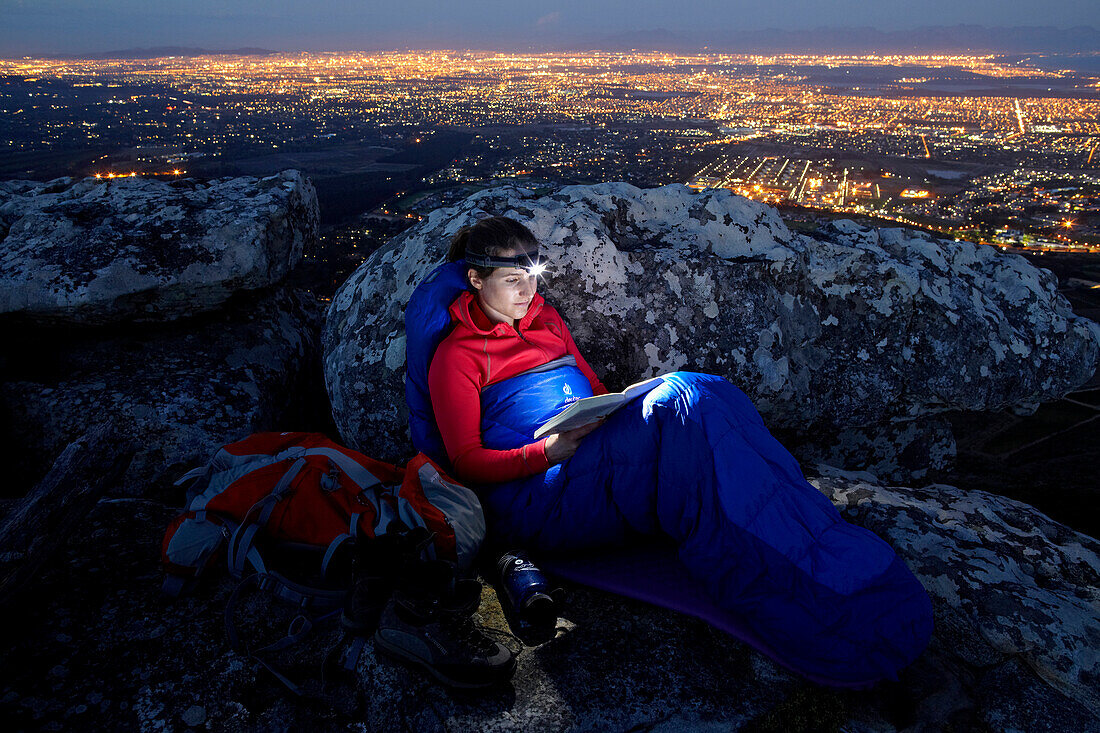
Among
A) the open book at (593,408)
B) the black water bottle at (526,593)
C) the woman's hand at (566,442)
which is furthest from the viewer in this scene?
the woman's hand at (566,442)

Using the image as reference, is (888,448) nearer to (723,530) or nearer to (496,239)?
(723,530)

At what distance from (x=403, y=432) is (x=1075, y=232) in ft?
171

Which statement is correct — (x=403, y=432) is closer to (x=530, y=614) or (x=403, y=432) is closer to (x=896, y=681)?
(x=530, y=614)

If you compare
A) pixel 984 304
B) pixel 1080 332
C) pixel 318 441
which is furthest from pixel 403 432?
pixel 1080 332

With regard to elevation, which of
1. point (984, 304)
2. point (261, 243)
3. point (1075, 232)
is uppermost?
point (261, 243)

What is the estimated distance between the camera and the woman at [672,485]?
2.79 metres

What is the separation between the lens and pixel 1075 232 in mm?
38781

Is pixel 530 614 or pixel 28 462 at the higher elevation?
pixel 530 614

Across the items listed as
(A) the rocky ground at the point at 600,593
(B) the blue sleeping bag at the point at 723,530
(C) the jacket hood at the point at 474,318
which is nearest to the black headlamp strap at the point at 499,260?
(C) the jacket hood at the point at 474,318

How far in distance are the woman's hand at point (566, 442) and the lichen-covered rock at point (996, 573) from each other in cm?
247

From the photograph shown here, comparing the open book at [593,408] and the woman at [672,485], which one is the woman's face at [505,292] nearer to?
the woman at [672,485]

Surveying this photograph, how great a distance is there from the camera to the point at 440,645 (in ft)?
8.75

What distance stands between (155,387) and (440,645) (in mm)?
4776

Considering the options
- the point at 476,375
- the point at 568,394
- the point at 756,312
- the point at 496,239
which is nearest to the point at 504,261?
the point at 496,239
